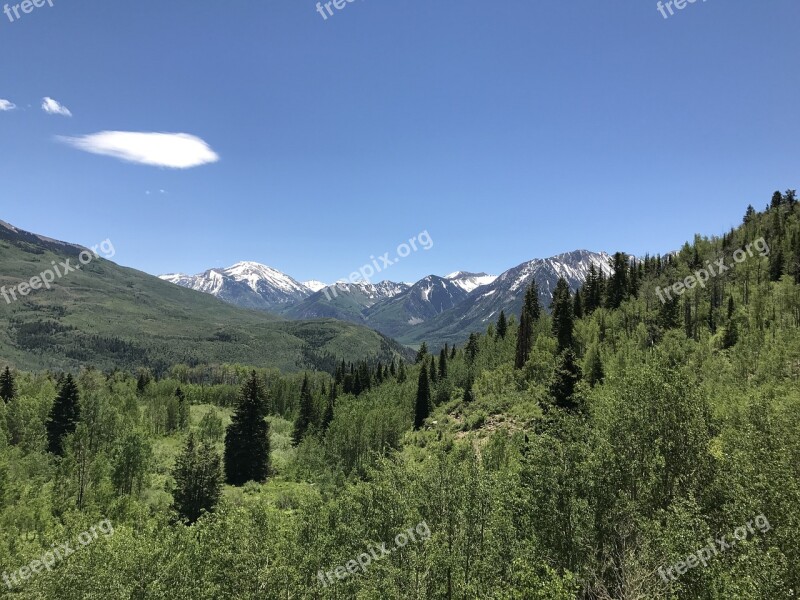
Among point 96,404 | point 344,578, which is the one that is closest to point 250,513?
point 344,578

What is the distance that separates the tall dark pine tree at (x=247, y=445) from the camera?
77250 mm

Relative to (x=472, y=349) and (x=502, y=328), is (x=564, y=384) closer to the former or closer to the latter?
(x=502, y=328)

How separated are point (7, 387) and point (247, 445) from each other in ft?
209

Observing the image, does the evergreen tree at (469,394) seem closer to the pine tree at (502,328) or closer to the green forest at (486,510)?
the green forest at (486,510)

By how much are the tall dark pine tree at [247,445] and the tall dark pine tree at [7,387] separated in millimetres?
57427

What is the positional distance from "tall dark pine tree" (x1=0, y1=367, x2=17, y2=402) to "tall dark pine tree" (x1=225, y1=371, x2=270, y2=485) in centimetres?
5743

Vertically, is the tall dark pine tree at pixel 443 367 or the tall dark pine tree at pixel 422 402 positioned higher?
the tall dark pine tree at pixel 443 367

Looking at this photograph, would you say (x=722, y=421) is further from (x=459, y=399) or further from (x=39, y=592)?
(x=459, y=399)

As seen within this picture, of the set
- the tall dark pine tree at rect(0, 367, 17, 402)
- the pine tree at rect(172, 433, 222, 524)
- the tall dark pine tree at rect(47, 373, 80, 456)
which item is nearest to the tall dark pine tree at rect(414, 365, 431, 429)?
the pine tree at rect(172, 433, 222, 524)

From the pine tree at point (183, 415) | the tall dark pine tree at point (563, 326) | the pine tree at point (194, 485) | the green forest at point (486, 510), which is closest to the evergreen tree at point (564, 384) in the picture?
the green forest at point (486, 510)

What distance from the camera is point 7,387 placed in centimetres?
9775

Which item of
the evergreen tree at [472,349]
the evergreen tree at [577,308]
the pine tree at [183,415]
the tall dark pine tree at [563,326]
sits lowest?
the pine tree at [183,415]

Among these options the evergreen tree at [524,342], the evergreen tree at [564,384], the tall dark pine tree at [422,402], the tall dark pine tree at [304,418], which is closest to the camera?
the evergreen tree at [564,384]

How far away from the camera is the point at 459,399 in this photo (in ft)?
353
